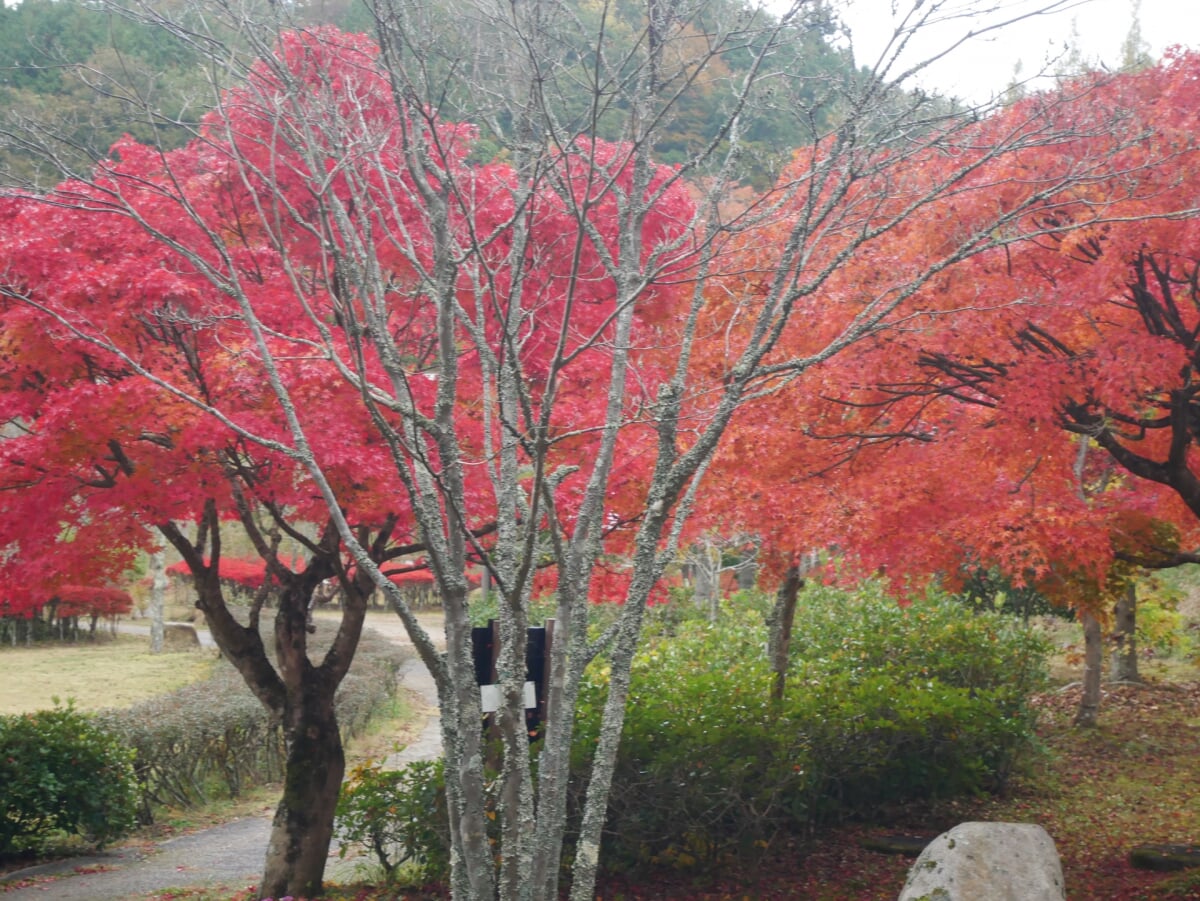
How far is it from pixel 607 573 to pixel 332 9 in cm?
374

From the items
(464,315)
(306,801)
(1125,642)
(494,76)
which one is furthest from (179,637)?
(494,76)

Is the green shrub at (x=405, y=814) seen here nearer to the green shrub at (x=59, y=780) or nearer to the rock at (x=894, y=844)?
the rock at (x=894, y=844)

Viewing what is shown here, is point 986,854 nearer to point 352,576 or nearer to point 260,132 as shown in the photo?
point 352,576

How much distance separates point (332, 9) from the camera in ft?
18.3

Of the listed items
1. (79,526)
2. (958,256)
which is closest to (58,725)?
(79,526)

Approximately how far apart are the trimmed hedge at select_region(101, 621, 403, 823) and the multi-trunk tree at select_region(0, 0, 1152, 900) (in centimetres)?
381

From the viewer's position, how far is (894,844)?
6809 mm

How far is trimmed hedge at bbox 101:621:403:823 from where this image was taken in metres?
10.1

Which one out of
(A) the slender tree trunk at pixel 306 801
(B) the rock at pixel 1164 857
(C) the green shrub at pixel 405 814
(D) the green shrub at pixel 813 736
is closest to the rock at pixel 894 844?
(D) the green shrub at pixel 813 736

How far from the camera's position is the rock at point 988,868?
4648mm

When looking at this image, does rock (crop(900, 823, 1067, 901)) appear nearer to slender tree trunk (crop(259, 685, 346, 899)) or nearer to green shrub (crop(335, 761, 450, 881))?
green shrub (crop(335, 761, 450, 881))

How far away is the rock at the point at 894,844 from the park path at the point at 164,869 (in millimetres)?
3469

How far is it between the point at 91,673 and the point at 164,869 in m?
12.0

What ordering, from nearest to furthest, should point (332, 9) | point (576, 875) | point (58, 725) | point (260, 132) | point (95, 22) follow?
point (576, 875) < point (332, 9) < point (260, 132) < point (58, 725) < point (95, 22)
